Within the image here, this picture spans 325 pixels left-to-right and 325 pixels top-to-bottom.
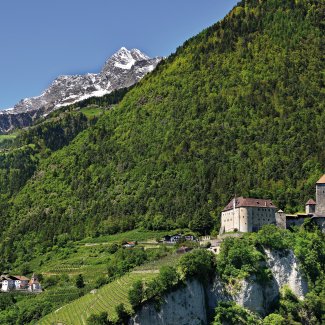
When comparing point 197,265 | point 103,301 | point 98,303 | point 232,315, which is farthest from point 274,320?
point 98,303

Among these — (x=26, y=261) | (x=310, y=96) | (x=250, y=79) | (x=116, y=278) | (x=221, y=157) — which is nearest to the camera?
(x=116, y=278)

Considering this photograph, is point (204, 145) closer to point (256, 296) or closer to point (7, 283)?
point (7, 283)

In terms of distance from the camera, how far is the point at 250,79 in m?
170

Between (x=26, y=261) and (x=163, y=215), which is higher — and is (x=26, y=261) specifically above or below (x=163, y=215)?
below

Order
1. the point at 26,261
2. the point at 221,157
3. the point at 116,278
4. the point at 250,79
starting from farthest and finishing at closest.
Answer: the point at 250,79 < the point at 221,157 < the point at 26,261 < the point at 116,278

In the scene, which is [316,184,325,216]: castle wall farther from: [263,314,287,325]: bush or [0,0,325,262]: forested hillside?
[263,314,287,325]: bush

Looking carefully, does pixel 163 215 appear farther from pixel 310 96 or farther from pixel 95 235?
pixel 310 96

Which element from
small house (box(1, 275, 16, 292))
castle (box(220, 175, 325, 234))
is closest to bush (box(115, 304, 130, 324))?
castle (box(220, 175, 325, 234))

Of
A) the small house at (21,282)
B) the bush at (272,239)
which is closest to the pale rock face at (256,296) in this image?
the bush at (272,239)

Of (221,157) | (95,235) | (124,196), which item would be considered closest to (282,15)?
(221,157)

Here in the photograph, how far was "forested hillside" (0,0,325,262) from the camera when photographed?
137 metres

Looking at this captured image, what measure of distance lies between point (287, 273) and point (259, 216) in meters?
14.9

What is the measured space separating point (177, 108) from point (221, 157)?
3357 cm

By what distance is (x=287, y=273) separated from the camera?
278ft
